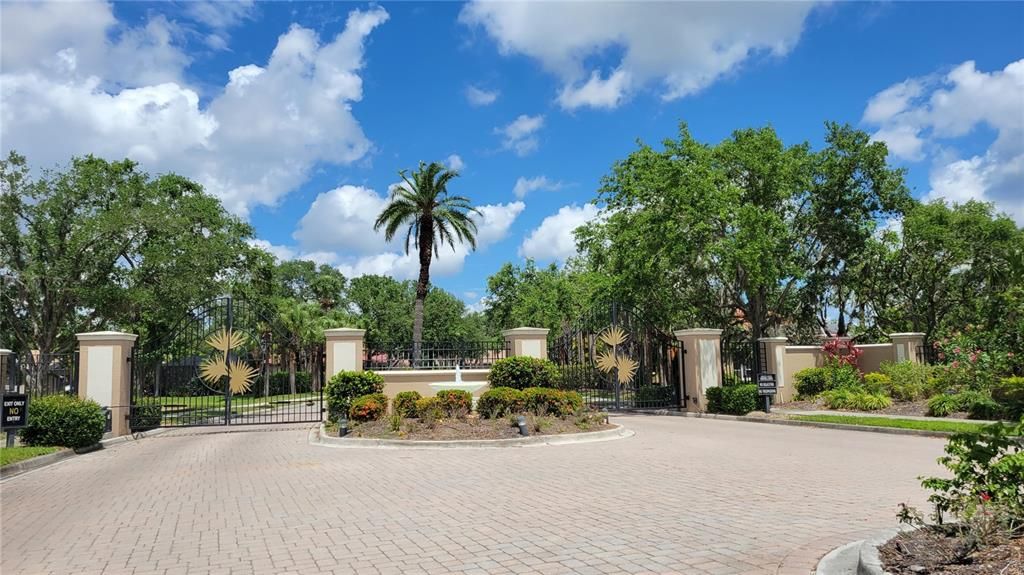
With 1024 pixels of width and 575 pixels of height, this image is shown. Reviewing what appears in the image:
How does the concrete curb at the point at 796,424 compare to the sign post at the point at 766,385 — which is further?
the sign post at the point at 766,385

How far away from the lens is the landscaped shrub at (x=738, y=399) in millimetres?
20547

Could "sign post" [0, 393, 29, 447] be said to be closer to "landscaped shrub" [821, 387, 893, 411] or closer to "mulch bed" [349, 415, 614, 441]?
"mulch bed" [349, 415, 614, 441]

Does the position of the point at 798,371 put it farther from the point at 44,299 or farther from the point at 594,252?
the point at 44,299

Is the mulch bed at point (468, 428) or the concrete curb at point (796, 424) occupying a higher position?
the mulch bed at point (468, 428)

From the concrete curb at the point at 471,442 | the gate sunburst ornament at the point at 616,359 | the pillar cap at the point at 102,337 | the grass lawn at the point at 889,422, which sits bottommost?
the grass lawn at the point at 889,422

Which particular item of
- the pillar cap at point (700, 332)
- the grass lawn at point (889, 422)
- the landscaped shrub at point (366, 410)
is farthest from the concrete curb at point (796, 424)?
the landscaped shrub at point (366, 410)

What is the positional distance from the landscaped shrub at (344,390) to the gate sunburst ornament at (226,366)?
312 centimetres

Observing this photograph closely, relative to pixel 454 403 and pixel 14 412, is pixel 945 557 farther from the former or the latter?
pixel 14 412

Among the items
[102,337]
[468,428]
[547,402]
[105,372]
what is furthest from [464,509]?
[102,337]

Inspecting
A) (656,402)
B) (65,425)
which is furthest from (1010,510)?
(656,402)

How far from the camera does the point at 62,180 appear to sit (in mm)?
22641

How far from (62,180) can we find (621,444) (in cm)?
2041

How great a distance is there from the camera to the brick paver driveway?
18.6ft

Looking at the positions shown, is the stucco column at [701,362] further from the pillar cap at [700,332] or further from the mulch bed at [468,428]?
the mulch bed at [468,428]
